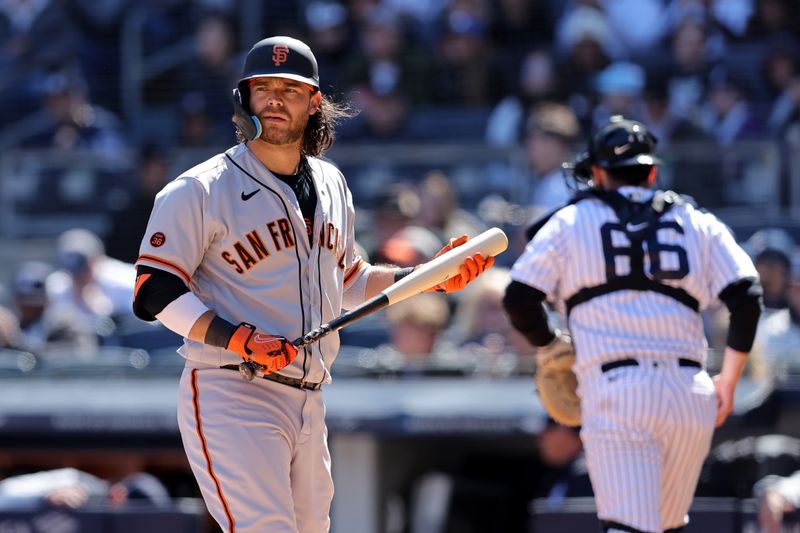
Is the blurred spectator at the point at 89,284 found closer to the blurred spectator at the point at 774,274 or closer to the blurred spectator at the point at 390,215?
the blurred spectator at the point at 390,215

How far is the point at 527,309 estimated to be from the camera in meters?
4.46

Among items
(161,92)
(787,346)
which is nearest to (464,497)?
(787,346)

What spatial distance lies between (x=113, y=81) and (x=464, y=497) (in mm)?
5868

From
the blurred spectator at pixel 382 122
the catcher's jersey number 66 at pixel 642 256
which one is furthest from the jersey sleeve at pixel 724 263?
the blurred spectator at pixel 382 122

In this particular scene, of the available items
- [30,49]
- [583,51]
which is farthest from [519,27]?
[30,49]

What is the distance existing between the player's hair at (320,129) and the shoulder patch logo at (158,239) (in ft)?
1.91

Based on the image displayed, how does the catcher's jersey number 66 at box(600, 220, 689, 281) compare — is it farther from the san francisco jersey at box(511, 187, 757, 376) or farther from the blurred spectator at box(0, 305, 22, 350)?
the blurred spectator at box(0, 305, 22, 350)

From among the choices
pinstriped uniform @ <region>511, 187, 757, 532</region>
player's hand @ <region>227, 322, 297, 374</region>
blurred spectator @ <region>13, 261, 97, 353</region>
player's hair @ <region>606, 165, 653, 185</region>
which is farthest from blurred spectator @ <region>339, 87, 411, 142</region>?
player's hand @ <region>227, 322, 297, 374</region>

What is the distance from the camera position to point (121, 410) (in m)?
6.68

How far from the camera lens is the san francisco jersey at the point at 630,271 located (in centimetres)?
430

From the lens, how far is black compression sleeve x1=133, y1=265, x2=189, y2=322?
12.0 ft

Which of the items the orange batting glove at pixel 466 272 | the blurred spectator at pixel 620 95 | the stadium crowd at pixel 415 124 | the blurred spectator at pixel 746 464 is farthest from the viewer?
the blurred spectator at pixel 620 95

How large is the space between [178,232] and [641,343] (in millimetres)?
1485

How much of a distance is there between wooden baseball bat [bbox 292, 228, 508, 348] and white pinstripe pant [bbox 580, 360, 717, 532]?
0.58 metres
